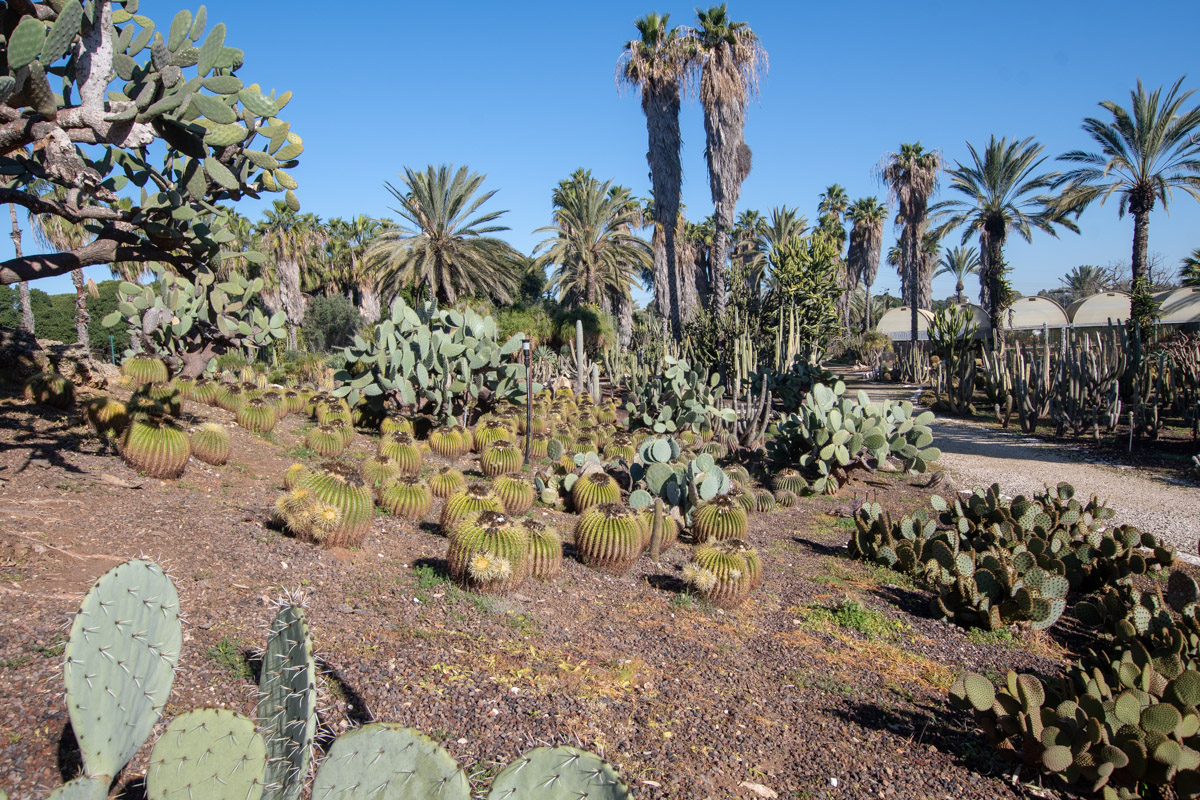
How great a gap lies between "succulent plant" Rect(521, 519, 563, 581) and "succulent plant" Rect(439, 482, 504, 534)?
2.54 ft

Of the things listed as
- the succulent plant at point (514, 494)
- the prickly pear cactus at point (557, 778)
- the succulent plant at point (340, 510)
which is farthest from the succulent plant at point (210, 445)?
the prickly pear cactus at point (557, 778)

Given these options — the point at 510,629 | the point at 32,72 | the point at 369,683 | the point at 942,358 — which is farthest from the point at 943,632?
the point at 942,358

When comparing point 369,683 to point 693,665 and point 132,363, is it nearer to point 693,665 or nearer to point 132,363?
point 693,665

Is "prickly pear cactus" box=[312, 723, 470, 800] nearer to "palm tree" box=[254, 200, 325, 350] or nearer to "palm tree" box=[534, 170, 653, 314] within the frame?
"palm tree" box=[534, 170, 653, 314]

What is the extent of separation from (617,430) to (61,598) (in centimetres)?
953

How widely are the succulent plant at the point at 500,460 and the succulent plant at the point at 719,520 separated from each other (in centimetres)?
297

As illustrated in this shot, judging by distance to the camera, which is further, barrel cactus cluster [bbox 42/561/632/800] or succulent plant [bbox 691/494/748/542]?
succulent plant [bbox 691/494/748/542]

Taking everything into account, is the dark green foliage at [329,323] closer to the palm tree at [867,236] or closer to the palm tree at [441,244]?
the palm tree at [441,244]

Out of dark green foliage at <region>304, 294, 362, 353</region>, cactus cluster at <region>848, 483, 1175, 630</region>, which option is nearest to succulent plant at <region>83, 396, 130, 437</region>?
cactus cluster at <region>848, 483, 1175, 630</region>

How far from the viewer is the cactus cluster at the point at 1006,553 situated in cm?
575

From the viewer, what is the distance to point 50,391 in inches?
333

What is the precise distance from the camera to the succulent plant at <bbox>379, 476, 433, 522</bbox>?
7492mm

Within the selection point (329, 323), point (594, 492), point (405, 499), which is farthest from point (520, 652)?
point (329, 323)

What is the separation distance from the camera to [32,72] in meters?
3.62
